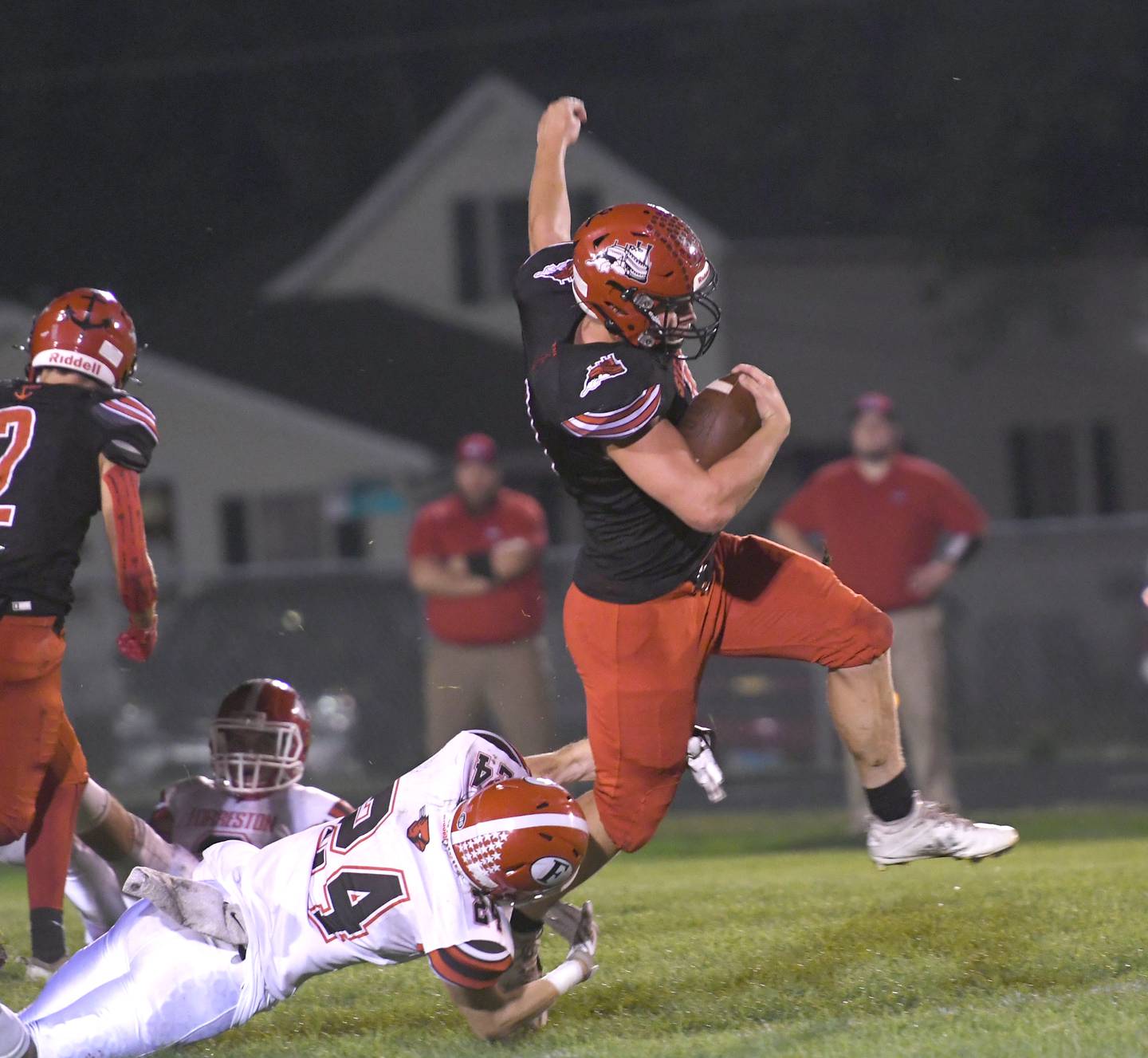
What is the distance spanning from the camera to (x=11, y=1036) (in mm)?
4125

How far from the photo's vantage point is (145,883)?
4.21 metres

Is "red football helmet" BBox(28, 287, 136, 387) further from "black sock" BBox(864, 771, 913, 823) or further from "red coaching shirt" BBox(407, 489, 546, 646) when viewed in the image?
"red coaching shirt" BBox(407, 489, 546, 646)

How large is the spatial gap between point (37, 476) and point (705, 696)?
7.32 m

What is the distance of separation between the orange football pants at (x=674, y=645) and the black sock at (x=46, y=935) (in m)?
1.84

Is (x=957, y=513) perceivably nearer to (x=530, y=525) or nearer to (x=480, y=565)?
(x=530, y=525)

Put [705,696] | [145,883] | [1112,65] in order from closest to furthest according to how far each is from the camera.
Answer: [145,883] → [705,696] → [1112,65]

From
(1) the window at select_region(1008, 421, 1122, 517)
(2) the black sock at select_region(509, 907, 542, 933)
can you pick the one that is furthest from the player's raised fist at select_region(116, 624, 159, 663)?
(1) the window at select_region(1008, 421, 1122, 517)

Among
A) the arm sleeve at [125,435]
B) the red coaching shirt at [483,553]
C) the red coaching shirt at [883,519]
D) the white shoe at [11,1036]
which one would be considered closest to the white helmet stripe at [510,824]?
the white shoe at [11,1036]

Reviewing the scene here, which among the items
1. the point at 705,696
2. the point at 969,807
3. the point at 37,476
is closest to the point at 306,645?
the point at 705,696

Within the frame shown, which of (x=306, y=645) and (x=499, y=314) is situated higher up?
(x=499, y=314)

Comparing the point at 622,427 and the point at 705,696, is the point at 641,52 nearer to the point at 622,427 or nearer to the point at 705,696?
the point at 705,696

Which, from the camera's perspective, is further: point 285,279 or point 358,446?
point 285,279

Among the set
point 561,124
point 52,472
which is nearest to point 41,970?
point 52,472

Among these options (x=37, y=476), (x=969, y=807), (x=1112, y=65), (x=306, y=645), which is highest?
(x=1112, y=65)
